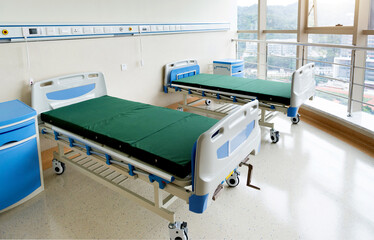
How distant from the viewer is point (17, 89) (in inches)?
116

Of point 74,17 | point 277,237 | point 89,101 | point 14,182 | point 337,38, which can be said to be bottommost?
point 277,237

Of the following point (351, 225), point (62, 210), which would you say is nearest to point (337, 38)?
point (351, 225)

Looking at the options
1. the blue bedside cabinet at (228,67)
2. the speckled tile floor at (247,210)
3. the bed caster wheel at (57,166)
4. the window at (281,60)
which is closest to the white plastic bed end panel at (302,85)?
the speckled tile floor at (247,210)

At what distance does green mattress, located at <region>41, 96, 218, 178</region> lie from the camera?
6.29ft

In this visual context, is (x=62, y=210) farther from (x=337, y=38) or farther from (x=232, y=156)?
(x=337, y=38)

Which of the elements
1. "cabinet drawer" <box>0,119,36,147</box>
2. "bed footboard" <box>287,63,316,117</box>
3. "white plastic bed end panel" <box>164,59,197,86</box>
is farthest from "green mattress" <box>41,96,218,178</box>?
"white plastic bed end panel" <box>164,59,197,86</box>

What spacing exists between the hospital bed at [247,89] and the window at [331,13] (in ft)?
3.35

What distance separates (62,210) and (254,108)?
1.81m

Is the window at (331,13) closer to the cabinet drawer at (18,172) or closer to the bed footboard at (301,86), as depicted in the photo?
the bed footboard at (301,86)

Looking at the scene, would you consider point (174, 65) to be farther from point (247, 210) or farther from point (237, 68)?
point (247, 210)

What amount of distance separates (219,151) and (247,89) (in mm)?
2060

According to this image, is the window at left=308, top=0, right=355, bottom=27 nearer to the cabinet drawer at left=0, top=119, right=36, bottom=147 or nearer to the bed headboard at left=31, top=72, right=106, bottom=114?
the bed headboard at left=31, top=72, right=106, bottom=114

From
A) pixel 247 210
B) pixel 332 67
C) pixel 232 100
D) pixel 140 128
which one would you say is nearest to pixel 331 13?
pixel 332 67

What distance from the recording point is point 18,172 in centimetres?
238
